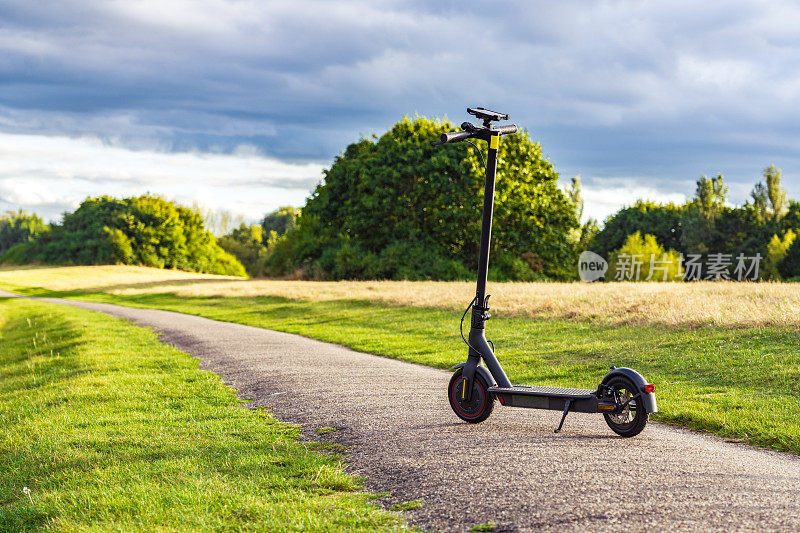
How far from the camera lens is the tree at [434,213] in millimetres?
44000

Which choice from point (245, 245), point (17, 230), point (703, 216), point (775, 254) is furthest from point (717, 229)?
point (17, 230)

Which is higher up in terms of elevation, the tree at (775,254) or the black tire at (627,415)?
the tree at (775,254)

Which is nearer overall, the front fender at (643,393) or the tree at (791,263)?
the front fender at (643,393)

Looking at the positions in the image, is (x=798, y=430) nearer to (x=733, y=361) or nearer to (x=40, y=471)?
(x=733, y=361)

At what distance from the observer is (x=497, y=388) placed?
727 cm

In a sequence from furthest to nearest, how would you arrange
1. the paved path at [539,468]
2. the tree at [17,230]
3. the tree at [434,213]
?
the tree at [17,230] < the tree at [434,213] < the paved path at [539,468]

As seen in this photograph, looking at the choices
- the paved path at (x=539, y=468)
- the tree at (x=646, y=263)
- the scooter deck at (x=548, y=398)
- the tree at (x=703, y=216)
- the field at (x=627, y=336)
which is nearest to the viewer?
the paved path at (x=539, y=468)

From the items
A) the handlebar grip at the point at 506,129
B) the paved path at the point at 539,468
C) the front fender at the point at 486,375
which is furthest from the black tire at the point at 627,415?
the handlebar grip at the point at 506,129

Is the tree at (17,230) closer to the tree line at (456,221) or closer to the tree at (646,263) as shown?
the tree line at (456,221)

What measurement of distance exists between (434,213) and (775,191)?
167ft

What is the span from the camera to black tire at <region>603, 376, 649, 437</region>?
21.9 feet

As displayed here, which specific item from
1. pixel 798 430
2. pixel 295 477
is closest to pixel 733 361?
pixel 798 430

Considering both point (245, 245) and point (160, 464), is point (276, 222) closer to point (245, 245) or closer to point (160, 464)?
point (245, 245)

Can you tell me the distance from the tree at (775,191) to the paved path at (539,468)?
7638cm
